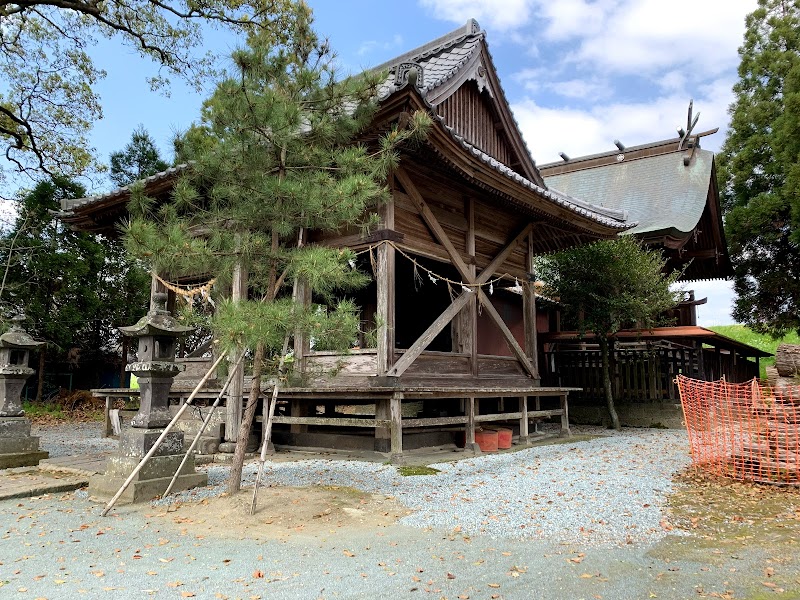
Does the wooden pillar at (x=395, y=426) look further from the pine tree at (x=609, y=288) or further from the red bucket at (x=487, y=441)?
the pine tree at (x=609, y=288)

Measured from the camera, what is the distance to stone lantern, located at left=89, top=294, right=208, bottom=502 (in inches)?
221

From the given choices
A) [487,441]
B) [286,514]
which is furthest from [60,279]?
[286,514]

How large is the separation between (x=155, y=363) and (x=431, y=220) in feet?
14.9

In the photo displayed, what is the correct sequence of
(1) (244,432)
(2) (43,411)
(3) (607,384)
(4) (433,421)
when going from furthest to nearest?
1. (2) (43,411)
2. (3) (607,384)
3. (4) (433,421)
4. (1) (244,432)

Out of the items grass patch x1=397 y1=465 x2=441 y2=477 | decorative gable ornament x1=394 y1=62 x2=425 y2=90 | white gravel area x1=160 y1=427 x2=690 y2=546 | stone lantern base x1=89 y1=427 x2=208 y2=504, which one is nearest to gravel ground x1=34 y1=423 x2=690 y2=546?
white gravel area x1=160 y1=427 x2=690 y2=546

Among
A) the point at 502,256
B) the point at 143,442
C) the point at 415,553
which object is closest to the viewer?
the point at 415,553

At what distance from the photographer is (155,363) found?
604cm

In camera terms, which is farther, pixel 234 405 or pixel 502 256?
pixel 502 256

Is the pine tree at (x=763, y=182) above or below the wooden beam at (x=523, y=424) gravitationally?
above

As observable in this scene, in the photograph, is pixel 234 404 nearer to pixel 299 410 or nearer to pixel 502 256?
pixel 299 410

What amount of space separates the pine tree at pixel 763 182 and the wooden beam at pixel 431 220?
12364mm

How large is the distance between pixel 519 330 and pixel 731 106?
1242 centimetres

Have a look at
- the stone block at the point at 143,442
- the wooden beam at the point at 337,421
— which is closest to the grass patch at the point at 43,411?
the wooden beam at the point at 337,421

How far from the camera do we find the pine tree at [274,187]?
4902 millimetres
